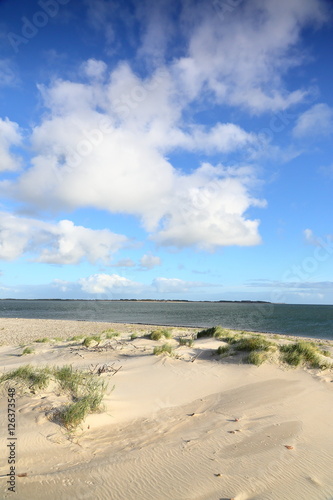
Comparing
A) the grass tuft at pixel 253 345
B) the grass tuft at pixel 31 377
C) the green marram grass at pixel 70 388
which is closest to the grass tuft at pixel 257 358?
the grass tuft at pixel 253 345

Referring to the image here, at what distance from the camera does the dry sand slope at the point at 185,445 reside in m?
3.44

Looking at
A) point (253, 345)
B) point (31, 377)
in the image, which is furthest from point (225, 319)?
point (31, 377)

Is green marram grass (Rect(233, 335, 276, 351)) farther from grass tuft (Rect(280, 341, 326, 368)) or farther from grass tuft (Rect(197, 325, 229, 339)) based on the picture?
grass tuft (Rect(197, 325, 229, 339))

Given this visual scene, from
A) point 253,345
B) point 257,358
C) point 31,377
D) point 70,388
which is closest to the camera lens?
point 70,388

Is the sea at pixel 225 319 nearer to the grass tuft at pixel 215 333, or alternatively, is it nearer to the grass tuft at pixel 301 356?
the grass tuft at pixel 215 333

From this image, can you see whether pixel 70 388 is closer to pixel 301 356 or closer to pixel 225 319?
pixel 301 356

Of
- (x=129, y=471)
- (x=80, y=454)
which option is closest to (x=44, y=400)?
(x=80, y=454)

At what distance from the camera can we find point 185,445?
4.42 m

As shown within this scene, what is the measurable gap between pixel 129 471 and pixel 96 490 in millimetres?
489

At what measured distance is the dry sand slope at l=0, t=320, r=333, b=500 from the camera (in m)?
3.44

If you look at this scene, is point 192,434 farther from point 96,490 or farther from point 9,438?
point 9,438

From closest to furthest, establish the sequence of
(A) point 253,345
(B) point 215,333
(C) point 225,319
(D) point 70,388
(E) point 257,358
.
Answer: (D) point 70,388
(E) point 257,358
(A) point 253,345
(B) point 215,333
(C) point 225,319

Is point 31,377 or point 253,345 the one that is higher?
point 253,345

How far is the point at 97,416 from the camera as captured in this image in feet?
16.7
